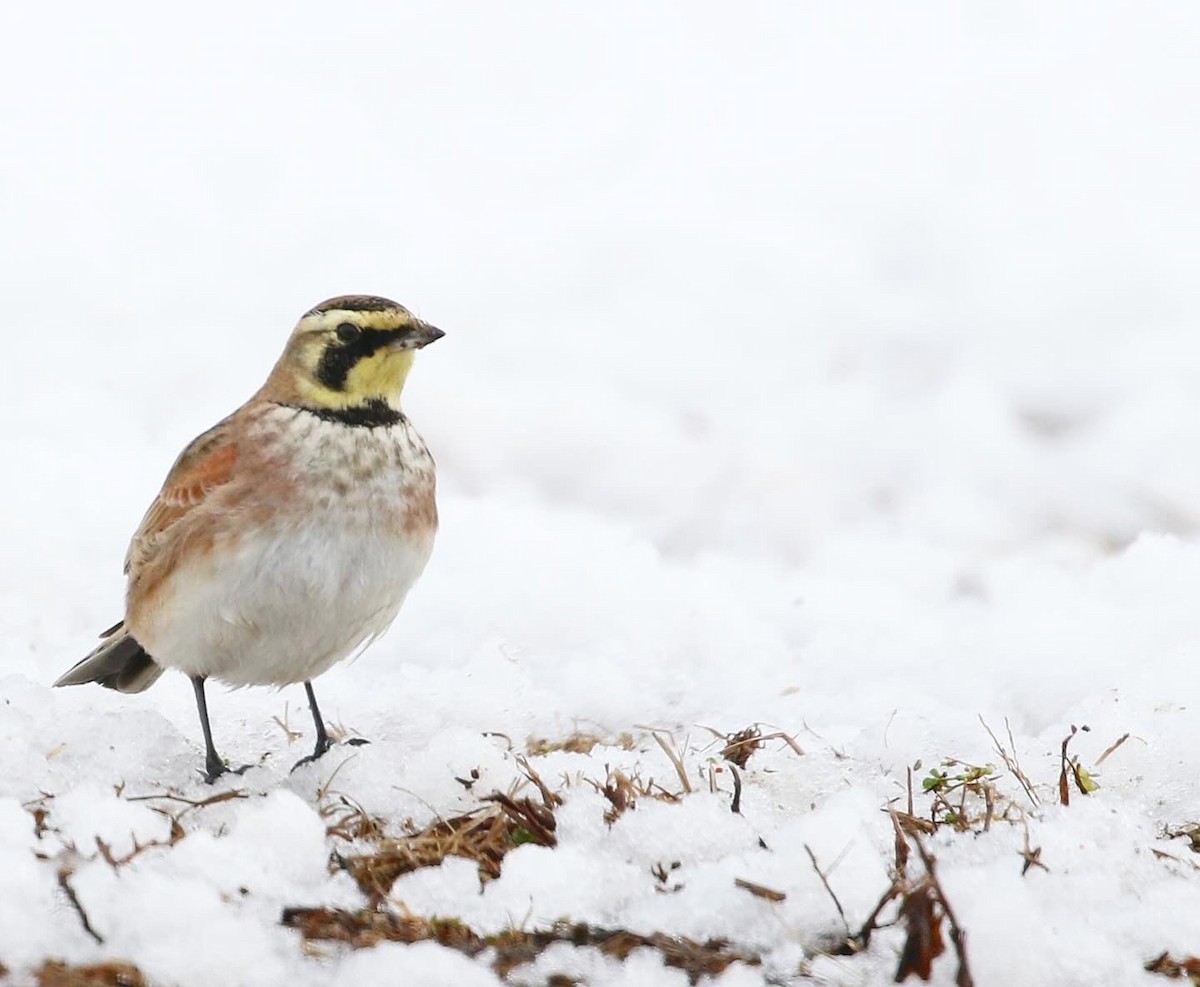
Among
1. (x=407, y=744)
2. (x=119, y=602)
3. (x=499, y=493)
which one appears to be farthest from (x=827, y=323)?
(x=407, y=744)

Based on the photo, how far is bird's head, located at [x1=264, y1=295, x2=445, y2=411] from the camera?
191 inches

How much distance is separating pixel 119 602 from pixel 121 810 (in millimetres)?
3660

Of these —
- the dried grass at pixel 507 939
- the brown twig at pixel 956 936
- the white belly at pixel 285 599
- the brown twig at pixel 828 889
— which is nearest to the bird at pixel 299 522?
the white belly at pixel 285 599

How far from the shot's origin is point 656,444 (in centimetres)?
874

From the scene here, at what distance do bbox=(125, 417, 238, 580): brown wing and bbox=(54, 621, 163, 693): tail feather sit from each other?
41 centimetres

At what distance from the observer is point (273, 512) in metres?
4.62

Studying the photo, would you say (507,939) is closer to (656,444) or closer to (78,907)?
(78,907)

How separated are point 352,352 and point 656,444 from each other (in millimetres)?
4003

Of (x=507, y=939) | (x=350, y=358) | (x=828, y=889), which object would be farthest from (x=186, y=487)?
(x=828, y=889)

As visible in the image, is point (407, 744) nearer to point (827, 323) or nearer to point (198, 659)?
point (198, 659)

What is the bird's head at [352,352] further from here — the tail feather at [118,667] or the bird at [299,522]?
the tail feather at [118,667]

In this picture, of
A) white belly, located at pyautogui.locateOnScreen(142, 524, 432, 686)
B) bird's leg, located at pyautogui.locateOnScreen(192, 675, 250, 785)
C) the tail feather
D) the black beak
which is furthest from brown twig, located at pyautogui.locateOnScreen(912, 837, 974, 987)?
the tail feather

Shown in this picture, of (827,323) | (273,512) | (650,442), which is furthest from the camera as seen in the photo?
(827,323)

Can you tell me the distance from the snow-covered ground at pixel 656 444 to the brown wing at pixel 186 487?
1.85 feet
